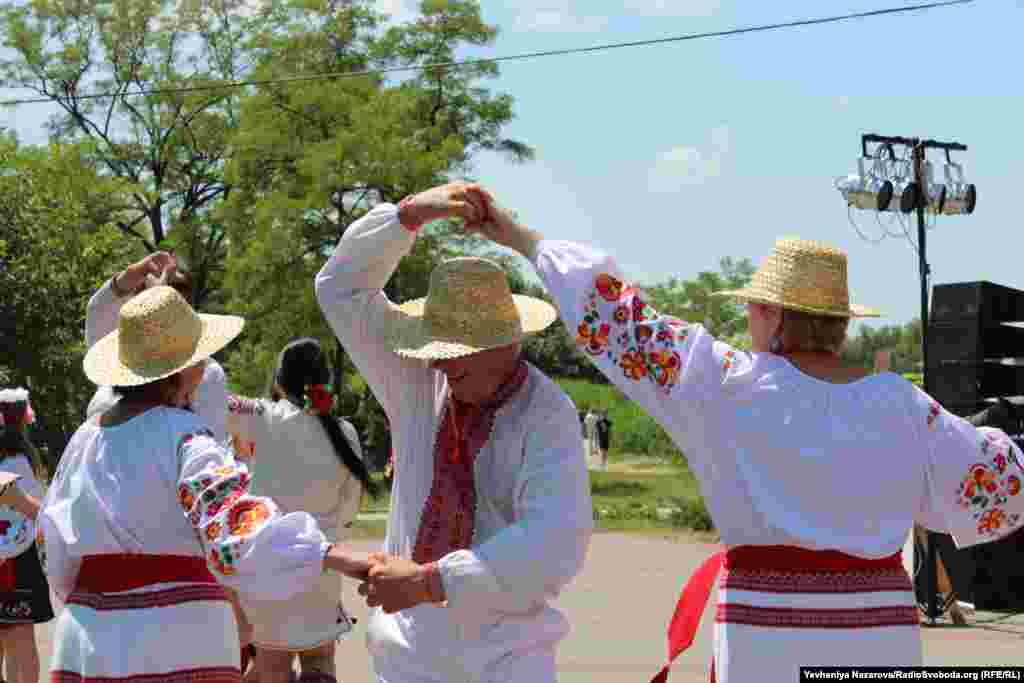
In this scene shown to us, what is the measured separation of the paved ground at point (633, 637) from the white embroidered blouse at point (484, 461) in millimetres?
4973

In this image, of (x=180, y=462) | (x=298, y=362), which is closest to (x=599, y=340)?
(x=180, y=462)

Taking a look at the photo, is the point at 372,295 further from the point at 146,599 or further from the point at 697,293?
the point at 697,293

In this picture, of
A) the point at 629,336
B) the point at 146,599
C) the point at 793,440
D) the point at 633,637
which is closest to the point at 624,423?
the point at 633,637

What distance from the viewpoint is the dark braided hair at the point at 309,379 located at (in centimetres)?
688

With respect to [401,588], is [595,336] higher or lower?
higher

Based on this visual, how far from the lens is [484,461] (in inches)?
157

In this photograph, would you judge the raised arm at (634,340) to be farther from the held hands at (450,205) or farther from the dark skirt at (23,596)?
the dark skirt at (23,596)

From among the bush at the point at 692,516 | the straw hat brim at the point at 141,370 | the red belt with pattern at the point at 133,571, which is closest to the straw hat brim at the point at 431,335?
the straw hat brim at the point at 141,370

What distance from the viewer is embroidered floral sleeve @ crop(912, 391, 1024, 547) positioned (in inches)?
147

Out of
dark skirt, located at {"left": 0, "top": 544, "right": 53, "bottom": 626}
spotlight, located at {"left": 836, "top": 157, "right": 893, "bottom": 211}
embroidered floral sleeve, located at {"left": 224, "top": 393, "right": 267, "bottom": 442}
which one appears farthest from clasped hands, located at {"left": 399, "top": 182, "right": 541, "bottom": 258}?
spotlight, located at {"left": 836, "top": 157, "right": 893, "bottom": 211}

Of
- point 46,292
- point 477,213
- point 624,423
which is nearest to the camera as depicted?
point 477,213

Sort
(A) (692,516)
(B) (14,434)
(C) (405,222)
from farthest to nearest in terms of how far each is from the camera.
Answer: (A) (692,516) < (B) (14,434) < (C) (405,222)

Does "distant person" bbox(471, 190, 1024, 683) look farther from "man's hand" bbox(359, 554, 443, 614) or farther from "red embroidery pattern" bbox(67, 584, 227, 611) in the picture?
"red embroidery pattern" bbox(67, 584, 227, 611)

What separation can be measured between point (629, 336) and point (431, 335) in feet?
1.81
